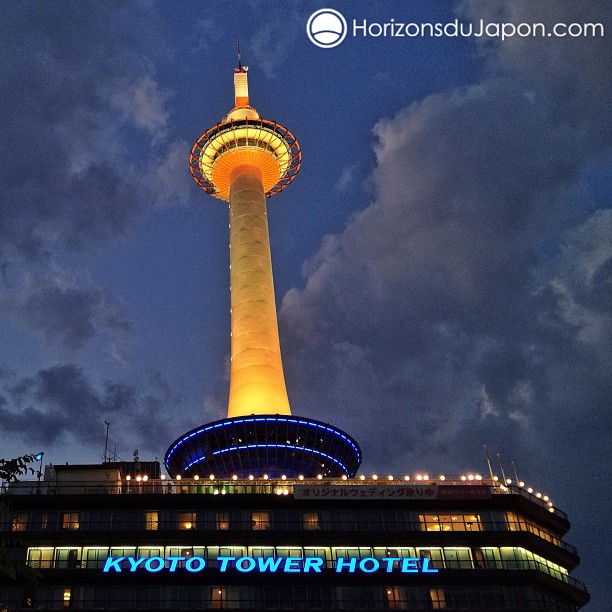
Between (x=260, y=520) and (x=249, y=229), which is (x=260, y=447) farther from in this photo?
(x=249, y=229)

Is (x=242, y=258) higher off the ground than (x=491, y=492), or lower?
higher

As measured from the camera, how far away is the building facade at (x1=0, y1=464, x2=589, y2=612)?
75312 millimetres

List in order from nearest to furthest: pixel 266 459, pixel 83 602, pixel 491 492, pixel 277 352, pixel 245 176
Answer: pixel 83 602 → pixel 491 492 → pixel 266 459 → pixel 277 352 → pixel 245 176

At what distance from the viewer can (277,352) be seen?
115312 millimetres

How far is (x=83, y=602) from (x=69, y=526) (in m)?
8.00

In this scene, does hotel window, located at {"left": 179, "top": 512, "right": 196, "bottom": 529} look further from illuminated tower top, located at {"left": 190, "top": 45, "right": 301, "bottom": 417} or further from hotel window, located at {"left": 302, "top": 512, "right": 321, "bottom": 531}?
illuminated tower top, located at {"left": 190, "top": 45, "right": 301, "bottom": 417}

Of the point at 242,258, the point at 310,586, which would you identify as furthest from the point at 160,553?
the point at 242,258

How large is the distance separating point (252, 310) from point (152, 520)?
43.0 m

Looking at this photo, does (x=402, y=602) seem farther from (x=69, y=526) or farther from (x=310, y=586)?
(x=69, y=526)

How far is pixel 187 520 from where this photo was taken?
80.4 metres

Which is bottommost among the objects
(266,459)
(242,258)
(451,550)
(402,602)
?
(402,602)

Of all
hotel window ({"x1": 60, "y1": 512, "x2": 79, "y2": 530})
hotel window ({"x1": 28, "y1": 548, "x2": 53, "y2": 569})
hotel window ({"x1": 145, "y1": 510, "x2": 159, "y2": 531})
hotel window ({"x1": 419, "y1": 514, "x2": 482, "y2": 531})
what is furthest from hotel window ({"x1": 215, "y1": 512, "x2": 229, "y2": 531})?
hotel window ({"x1": 419, "y1": 514, "x2": 482, "y2": 531})

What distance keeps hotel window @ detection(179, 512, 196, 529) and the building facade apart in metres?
0.10

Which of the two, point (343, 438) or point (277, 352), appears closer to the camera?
point (343, 438)
